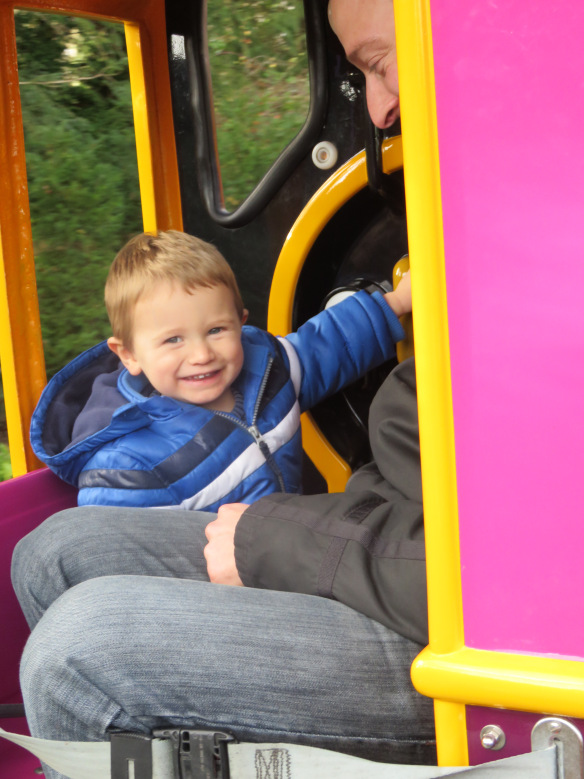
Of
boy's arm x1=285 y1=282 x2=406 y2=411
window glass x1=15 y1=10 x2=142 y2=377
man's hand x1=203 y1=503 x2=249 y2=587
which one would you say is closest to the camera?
man's hand x1=203 y1=503 x2=249 y2=587

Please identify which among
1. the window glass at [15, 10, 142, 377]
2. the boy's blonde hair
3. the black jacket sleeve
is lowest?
the black jacket sleeve

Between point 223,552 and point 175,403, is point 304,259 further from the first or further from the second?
point 223,552

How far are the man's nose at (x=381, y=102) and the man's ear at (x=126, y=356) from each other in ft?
1.89

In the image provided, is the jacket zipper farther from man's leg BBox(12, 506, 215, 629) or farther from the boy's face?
A: man's leg BBox(12, 506, 215, 629)

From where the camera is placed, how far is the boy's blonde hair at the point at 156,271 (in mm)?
1422

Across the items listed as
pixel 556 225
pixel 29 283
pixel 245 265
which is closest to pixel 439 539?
pixel 556 225

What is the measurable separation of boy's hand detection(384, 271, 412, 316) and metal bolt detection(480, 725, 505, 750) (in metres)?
1.07

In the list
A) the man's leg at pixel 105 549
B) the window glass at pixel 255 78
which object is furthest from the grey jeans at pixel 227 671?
the window glass at pixel 255 78

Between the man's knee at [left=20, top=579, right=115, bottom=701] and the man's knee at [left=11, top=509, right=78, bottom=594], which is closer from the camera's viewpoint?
the man's knee at [left=20, top=579, right=115, bottom=701]

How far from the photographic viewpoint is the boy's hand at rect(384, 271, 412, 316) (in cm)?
167

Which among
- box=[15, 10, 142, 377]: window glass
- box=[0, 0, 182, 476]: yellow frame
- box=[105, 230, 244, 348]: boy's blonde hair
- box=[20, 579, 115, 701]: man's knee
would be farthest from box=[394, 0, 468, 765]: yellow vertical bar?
box=[15, 10, 142, 377]: window glass

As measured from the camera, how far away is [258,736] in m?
0.84

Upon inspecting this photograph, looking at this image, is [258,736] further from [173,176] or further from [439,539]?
[173,176]

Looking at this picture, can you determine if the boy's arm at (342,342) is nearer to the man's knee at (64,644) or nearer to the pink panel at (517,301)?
the man's knee at (64,644)
